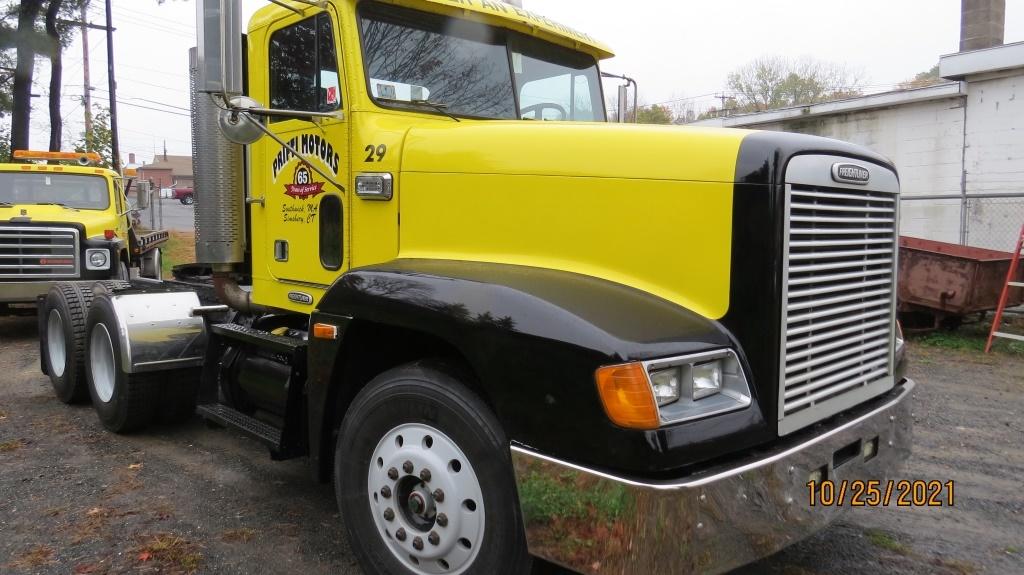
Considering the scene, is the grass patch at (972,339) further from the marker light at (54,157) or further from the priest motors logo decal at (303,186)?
the marker light at (54,157)

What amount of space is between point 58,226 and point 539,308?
893cm

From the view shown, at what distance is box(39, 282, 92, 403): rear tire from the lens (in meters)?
5.89

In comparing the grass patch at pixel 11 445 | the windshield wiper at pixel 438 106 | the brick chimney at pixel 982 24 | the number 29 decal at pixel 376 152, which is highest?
the brick chimney at pixel 982 24

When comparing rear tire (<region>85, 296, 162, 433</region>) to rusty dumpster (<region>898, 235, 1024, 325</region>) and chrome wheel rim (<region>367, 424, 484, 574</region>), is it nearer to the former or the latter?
chrome wheel rim (<region>367, 424, 484, 574</region>)

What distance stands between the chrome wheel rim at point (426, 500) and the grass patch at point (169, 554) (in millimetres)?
1048

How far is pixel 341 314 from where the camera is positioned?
10.3ft

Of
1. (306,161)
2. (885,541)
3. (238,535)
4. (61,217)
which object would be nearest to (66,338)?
(238,535)

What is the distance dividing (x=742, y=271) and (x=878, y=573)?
176 centimetres

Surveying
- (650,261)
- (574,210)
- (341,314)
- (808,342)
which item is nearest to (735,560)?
(808,342)

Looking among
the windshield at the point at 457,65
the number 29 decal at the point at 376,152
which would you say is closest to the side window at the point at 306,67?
the windshield at the point at 457,65

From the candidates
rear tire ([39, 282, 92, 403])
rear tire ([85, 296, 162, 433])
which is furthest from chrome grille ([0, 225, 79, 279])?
rear tire ([85, 296, 162, 433])

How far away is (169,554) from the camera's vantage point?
11.3 ft

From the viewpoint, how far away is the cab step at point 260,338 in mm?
3758

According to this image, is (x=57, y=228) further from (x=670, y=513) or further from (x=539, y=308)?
(x=670, y=513)
